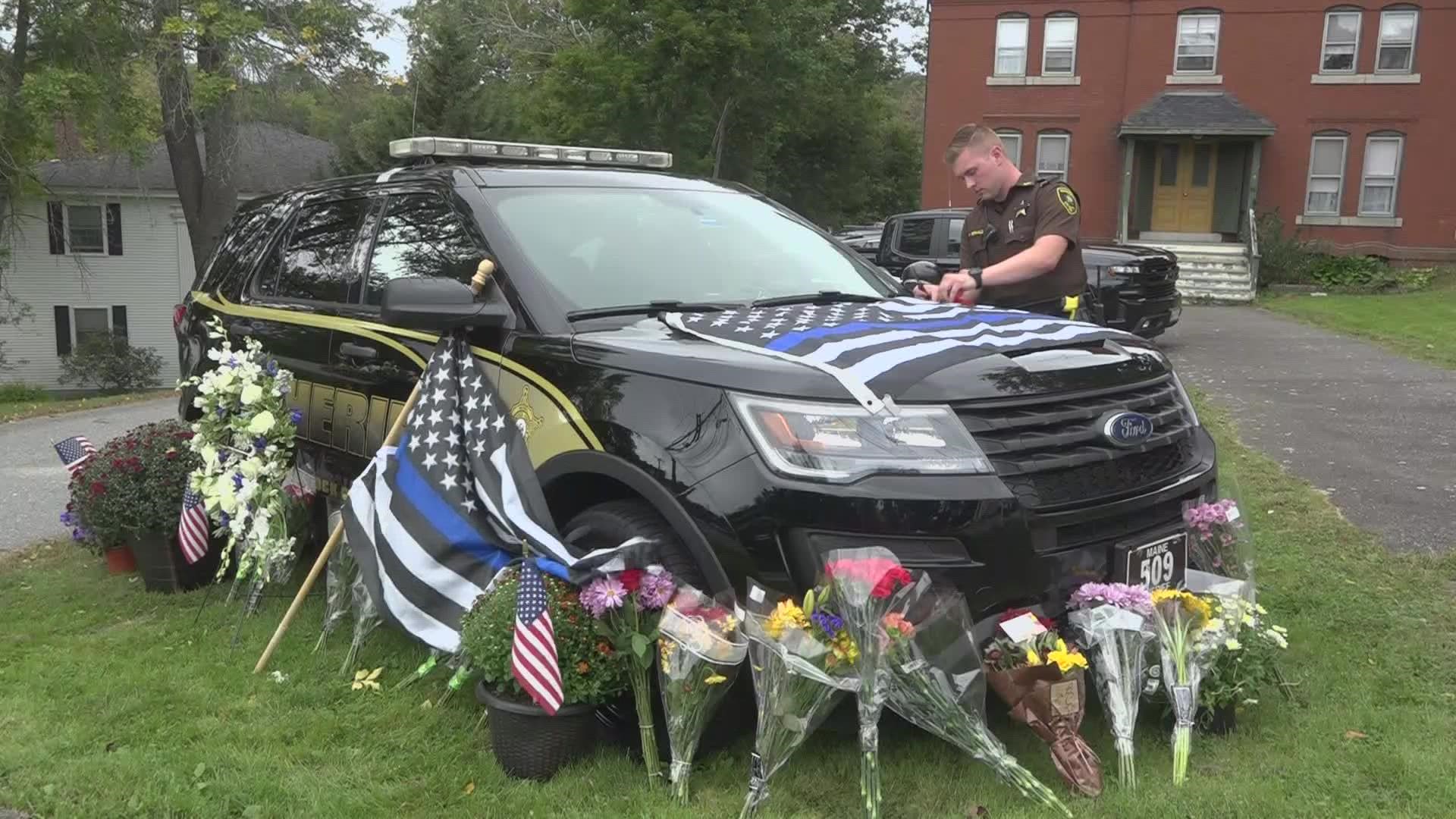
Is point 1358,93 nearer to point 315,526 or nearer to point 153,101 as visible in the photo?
point 153,101

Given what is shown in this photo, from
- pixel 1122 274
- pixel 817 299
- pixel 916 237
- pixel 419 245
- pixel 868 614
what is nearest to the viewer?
pixel 868 614

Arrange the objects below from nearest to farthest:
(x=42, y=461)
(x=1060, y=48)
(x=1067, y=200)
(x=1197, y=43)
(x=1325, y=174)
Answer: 1. (x=1067, y=200)
2. (x=42, y=461)
3. (x=1325, y=174)
4. (x=1197, y=43)
5. (x=1060, y=48)

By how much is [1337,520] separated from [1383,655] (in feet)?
6.28

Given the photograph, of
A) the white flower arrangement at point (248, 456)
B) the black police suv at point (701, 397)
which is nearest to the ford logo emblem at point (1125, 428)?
the black police suv at point (701, 397)

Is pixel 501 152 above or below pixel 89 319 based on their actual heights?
above

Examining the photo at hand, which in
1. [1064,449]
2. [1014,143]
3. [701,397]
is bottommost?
[1064,449]

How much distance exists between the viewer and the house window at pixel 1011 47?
85.6 ft

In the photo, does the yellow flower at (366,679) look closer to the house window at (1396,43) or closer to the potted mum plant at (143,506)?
the potted mum plant at (143,506)

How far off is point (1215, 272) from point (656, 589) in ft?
72.5

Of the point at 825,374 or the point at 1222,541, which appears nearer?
the point at 825,374

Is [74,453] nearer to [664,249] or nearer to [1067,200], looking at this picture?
[664,249]

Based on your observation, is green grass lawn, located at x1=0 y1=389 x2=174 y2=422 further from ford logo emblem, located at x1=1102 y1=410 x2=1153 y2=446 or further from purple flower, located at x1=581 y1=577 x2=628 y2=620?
ford logo emblem, located at x1=1102 y1=410 x2=1153 y2=446

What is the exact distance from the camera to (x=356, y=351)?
174 inches

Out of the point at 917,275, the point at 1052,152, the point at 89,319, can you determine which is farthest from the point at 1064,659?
the point at 89,319
